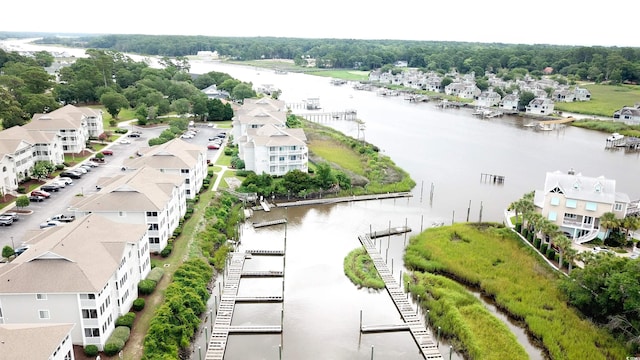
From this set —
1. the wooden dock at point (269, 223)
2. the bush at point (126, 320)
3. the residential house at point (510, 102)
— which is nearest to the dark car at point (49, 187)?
the wooden dock at point (269, 223)

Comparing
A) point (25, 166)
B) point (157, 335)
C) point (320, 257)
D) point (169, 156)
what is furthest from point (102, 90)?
point (157, 335)

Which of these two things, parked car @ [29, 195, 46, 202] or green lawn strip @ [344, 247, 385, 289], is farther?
parked car @ [29, 195, 46, 202]

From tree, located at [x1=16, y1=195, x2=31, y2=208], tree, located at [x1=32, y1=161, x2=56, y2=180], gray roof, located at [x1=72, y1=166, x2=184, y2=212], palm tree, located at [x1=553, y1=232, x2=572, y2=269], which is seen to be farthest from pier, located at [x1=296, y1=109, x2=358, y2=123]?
palm tree, located at [x1=553, y1=232, x2=572, y2=269]

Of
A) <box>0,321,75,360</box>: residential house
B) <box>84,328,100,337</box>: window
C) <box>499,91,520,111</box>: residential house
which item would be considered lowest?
<box>84,328,100,337</box>: window

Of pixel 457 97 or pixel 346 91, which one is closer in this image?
pixel 457 97

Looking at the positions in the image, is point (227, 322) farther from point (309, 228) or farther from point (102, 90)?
point (102, 90)

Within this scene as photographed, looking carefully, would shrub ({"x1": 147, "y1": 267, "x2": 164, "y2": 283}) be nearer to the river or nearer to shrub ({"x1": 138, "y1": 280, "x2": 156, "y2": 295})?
shrub ({"x1": 138, "y1": 280, "x2": 156, "y2": 295})

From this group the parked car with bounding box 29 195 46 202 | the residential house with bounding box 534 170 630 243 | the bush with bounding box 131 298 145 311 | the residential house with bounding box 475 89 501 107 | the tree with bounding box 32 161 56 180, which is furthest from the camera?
the residential house with bounding box 475 89 501 107
